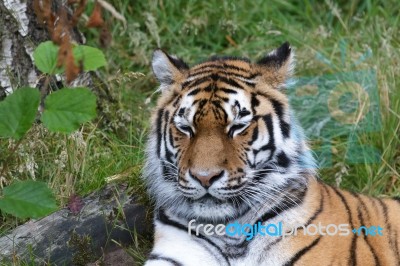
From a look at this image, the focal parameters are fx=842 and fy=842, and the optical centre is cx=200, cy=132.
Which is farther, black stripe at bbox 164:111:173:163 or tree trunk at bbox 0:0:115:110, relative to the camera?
tree trunk at bbox 0:0:115:110

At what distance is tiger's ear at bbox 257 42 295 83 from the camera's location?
3.87 metres

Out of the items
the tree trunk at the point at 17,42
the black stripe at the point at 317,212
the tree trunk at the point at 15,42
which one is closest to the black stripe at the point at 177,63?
the black stripe at the point at 317,212

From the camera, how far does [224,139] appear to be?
3.61m

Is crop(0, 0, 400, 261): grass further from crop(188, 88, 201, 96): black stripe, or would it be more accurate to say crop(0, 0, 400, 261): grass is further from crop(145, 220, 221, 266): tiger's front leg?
crop(188, 88, 201, 96): black stripe

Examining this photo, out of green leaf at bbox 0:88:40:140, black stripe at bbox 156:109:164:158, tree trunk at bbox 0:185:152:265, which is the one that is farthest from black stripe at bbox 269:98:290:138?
green leaf at bbox 0:88:40:140

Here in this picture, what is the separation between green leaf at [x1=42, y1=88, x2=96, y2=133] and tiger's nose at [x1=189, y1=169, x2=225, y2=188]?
69cm

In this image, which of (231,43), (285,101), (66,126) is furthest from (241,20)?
(66,126)

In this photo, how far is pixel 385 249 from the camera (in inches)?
154

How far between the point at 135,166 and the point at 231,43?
2305 millimetres

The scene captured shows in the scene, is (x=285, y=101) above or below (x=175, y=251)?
above

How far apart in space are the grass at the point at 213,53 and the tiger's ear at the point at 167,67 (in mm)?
636

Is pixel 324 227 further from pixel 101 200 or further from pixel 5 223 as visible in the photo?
pixel 5 223

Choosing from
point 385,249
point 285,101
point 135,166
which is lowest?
point 385,249
